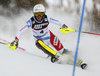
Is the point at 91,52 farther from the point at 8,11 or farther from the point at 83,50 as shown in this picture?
the point at 8,11

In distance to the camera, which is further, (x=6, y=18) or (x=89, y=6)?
(x=89, y=6)

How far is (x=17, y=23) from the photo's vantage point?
5.57 metres

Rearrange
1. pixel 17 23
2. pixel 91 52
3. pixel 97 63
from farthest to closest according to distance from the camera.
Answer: pixel 17 23 < pixel 91 52 < pixel 97 63

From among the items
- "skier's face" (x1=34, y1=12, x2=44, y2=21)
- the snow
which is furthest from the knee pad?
"skier's face" (x1=34, y1=12, x2=44, y2=21)

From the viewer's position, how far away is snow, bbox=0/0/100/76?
2.16m

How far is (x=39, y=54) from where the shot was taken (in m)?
3.50

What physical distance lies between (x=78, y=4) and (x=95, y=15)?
71cm

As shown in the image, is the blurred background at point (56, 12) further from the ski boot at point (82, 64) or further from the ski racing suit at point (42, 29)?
the ski boot at point (82, 64)

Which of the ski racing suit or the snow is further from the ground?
the ski racing suit

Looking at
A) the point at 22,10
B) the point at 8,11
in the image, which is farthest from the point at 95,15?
the point at 8,11

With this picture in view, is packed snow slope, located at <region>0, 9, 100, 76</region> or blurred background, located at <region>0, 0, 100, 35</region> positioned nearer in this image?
packed snow slope, located at <region>0, 9, 100, 76</region>

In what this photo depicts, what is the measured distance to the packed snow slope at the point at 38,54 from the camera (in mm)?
2162

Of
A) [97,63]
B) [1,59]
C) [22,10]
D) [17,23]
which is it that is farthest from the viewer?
[22,10]

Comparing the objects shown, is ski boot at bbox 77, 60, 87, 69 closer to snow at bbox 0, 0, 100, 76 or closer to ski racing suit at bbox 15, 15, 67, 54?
snow at bbox 0, 0, 100, 76
